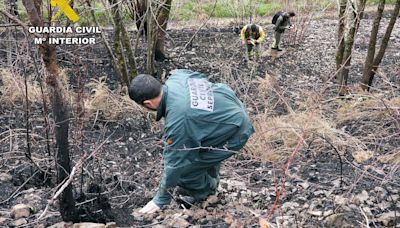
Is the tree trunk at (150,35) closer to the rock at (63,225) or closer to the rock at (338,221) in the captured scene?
the rock at (63,225)

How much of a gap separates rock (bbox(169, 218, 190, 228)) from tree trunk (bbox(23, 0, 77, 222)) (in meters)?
0.73

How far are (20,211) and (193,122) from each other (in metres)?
1.46

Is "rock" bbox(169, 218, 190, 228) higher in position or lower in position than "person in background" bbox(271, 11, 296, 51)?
lower

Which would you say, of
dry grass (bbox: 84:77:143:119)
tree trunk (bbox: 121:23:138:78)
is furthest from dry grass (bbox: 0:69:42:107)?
tree trunk (bbox: 121:23:138:78)

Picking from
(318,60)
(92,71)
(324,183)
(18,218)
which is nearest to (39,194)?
(18,218)

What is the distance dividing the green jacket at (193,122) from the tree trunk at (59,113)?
2.16 ft

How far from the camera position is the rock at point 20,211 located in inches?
149

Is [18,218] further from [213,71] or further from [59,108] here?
[213,71]

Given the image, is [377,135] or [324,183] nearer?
[324,183]

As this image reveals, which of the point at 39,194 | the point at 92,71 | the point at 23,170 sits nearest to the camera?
the point at 39,194

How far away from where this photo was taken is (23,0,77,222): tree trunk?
3090 millimetres

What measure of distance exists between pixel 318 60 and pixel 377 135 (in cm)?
402

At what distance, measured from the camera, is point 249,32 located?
29.4 ft

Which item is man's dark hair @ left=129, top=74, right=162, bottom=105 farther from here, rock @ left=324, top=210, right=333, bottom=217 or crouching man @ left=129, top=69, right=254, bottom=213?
rock @ left=324, top=210, right=333, bottom=217
